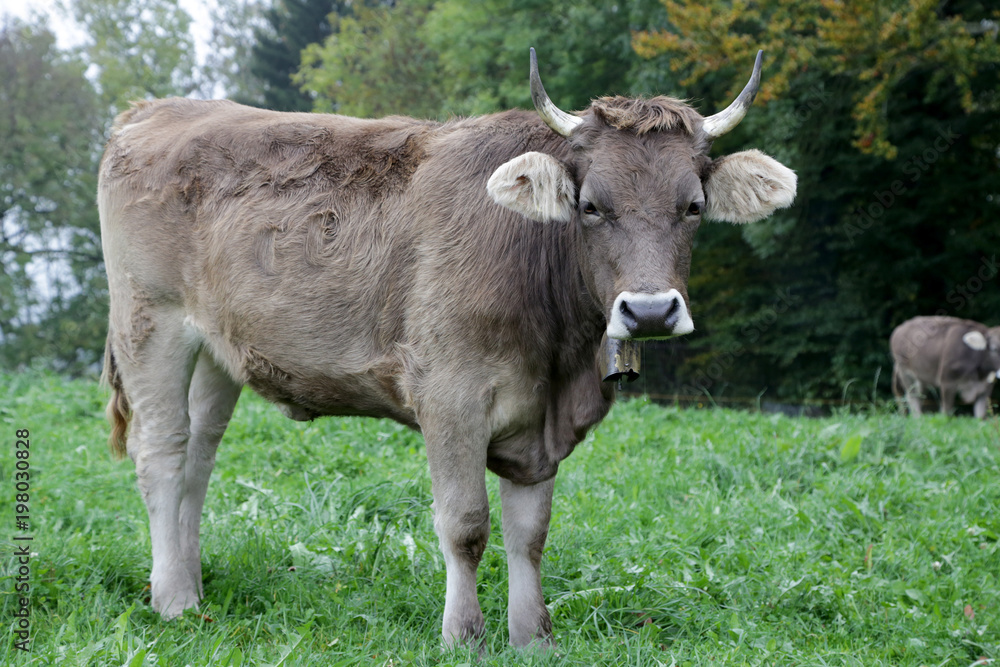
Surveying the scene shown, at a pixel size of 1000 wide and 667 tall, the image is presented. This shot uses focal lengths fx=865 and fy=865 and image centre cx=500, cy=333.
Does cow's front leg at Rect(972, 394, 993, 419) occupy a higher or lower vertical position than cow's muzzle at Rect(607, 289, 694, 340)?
lower

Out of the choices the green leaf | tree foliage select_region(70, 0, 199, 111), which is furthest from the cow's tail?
tree foliage select_region(70, 0, 199, 111)

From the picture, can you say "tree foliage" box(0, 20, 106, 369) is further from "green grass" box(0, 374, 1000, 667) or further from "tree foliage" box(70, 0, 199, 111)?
"green grass" box(0, 374, 1000, 667)

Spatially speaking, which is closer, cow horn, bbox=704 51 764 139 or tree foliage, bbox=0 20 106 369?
cow horn, bbox=704 51 764 139

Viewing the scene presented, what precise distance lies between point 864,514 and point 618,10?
1317 cm

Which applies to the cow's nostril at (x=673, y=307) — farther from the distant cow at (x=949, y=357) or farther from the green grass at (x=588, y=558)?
the distant cow at (x=949, y=357)

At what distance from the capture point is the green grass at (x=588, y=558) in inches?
138

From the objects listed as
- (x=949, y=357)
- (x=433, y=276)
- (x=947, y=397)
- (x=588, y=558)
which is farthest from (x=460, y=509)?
(x=947, y=397)

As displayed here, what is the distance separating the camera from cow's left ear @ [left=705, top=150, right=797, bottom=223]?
3.47 meters

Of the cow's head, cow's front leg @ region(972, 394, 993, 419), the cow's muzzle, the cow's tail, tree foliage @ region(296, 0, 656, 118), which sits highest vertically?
tree foliage @ region(296, 0, 656, 118)

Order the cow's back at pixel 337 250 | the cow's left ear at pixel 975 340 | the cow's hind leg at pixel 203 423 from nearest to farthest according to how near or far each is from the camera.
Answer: the cow's back at pixel 337 250, the cow's hind leg at pixel 203 423, the cow's left ear at pixel 975 340

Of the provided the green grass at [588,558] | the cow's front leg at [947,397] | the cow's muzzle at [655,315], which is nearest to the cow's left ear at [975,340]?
the cow's front leg at [947,397]

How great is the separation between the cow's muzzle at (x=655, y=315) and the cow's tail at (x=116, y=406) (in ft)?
9.69

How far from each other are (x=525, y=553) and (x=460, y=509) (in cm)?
49

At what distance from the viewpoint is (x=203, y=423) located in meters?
4.54
